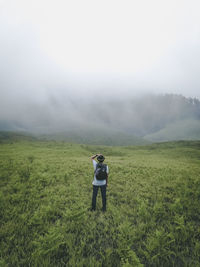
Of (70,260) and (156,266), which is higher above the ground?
(70,260)

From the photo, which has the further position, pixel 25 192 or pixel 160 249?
pixel 25 192

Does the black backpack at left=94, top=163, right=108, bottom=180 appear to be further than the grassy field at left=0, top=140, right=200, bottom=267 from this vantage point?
Yes

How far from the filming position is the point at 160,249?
4.71m

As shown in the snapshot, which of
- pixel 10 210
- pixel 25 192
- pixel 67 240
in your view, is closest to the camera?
pixel 67 240

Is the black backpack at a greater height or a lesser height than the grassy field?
greater

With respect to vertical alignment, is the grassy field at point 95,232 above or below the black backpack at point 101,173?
below

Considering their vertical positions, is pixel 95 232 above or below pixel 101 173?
below

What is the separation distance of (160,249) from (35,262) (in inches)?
180

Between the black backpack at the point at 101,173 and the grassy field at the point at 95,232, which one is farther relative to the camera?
the black backpack at the point at 101,173

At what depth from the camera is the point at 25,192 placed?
928cm

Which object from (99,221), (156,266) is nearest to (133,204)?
(99,221)

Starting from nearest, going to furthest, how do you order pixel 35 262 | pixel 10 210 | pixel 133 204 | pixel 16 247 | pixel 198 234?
1. pixel 35 262
2. pixel 16 247
3. pixel 198 234
4. pixel 10 210
5. pixel 133 204

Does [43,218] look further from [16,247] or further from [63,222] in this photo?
[16,247]

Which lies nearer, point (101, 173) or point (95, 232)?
point (95, 232)
